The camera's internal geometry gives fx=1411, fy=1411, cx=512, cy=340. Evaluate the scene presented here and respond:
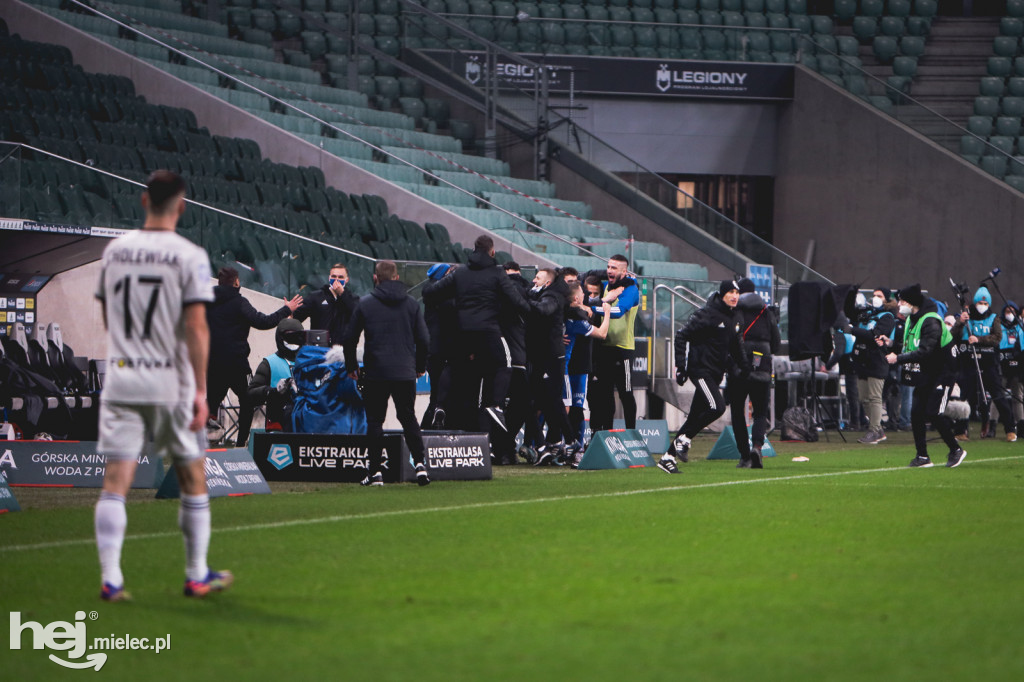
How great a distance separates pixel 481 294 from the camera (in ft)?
45.4

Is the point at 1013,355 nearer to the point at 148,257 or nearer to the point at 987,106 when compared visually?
the point at 987,106

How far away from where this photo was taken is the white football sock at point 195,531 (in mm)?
6328

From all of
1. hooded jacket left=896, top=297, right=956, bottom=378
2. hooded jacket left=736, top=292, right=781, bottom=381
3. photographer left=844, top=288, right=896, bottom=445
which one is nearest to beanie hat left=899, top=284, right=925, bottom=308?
hooded jacket left=896, top=297, right=956, bottom=378

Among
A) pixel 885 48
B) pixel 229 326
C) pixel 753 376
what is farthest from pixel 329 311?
pixel 885 48

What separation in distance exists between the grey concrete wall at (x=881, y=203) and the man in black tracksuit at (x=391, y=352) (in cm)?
2294

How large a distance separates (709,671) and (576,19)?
3077 centimetres

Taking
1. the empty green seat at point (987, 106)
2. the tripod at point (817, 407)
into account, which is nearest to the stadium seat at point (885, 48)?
the empty green seat at point (987, 106)

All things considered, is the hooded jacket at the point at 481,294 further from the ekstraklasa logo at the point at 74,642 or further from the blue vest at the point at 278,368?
the ekstraklasa logo at the point at 74,642

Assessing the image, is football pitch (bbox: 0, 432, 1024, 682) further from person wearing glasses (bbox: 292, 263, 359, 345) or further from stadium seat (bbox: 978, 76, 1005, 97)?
stadium seat (bbox: 978, 76, 1005, 97)

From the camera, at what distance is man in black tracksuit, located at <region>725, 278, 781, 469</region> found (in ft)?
47.4

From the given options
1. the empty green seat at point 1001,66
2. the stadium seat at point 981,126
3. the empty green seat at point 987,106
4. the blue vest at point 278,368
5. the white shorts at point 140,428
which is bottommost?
the blue vest at point 278,368

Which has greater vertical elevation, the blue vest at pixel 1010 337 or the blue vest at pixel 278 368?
the blue vest at pixel 278 368

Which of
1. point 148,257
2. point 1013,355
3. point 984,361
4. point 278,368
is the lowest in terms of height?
point 1013,355

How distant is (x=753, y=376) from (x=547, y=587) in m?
8.19
